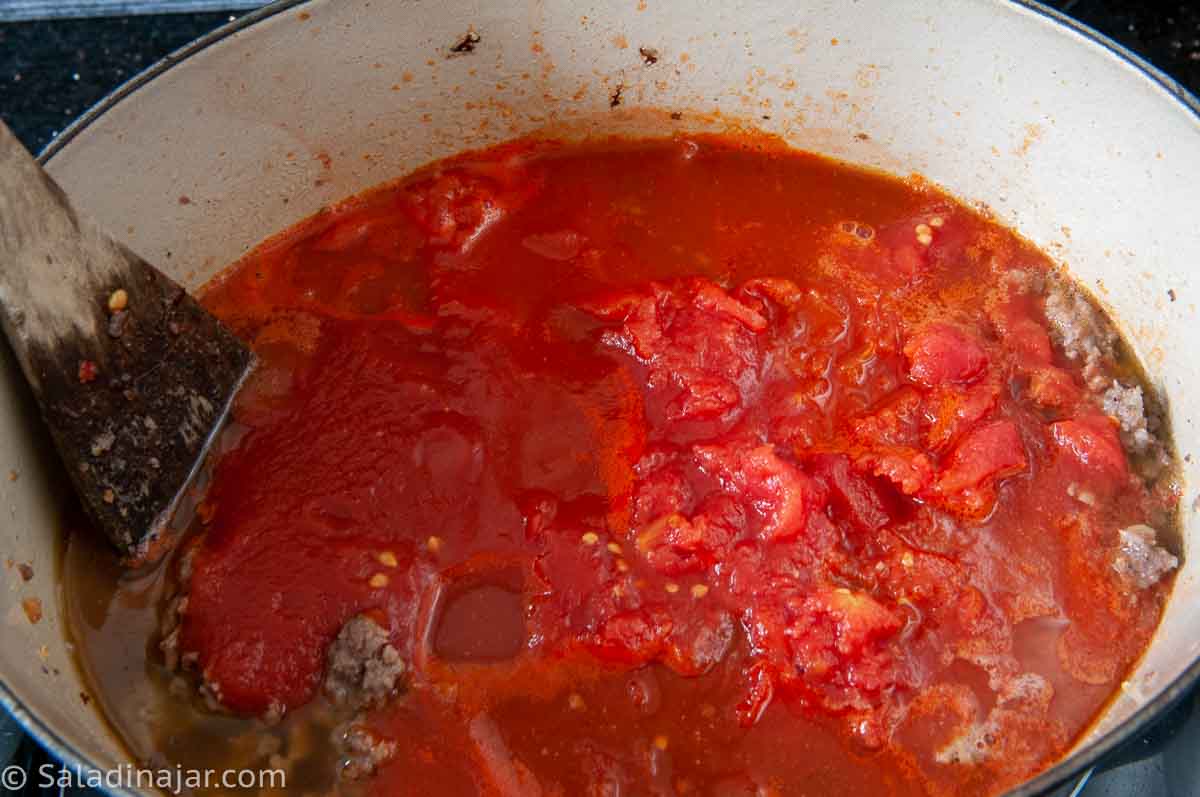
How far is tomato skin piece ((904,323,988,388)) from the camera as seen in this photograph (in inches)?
94.2

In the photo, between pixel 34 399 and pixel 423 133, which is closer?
pixel 34 399

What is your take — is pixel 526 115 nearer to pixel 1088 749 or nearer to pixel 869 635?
pixel 869 635

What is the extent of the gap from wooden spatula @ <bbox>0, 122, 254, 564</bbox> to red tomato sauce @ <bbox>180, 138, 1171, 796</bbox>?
4.7 inches

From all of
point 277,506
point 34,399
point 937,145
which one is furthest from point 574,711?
point 937,145

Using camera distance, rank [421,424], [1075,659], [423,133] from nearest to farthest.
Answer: [1075,659] < [421,424] < [423,133]

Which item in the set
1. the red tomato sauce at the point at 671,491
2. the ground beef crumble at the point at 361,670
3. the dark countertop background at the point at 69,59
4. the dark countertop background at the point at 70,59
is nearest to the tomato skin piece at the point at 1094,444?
the red tomato sauce at the point at 671,491

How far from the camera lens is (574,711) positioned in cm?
200

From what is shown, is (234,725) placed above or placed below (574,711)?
below

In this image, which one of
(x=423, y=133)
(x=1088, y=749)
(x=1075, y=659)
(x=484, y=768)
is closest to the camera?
(x=1088, y=749)

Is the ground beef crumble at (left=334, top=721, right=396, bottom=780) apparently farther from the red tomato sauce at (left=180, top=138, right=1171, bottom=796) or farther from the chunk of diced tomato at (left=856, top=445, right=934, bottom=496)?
the chunk of diced tomato at (left=856, top=445, right=934, bottom=496)

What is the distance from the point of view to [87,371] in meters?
1.97

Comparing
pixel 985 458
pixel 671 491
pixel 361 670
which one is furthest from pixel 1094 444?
pixel 361 670

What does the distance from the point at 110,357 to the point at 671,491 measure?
1097 millimetres

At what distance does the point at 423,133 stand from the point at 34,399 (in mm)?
1118
